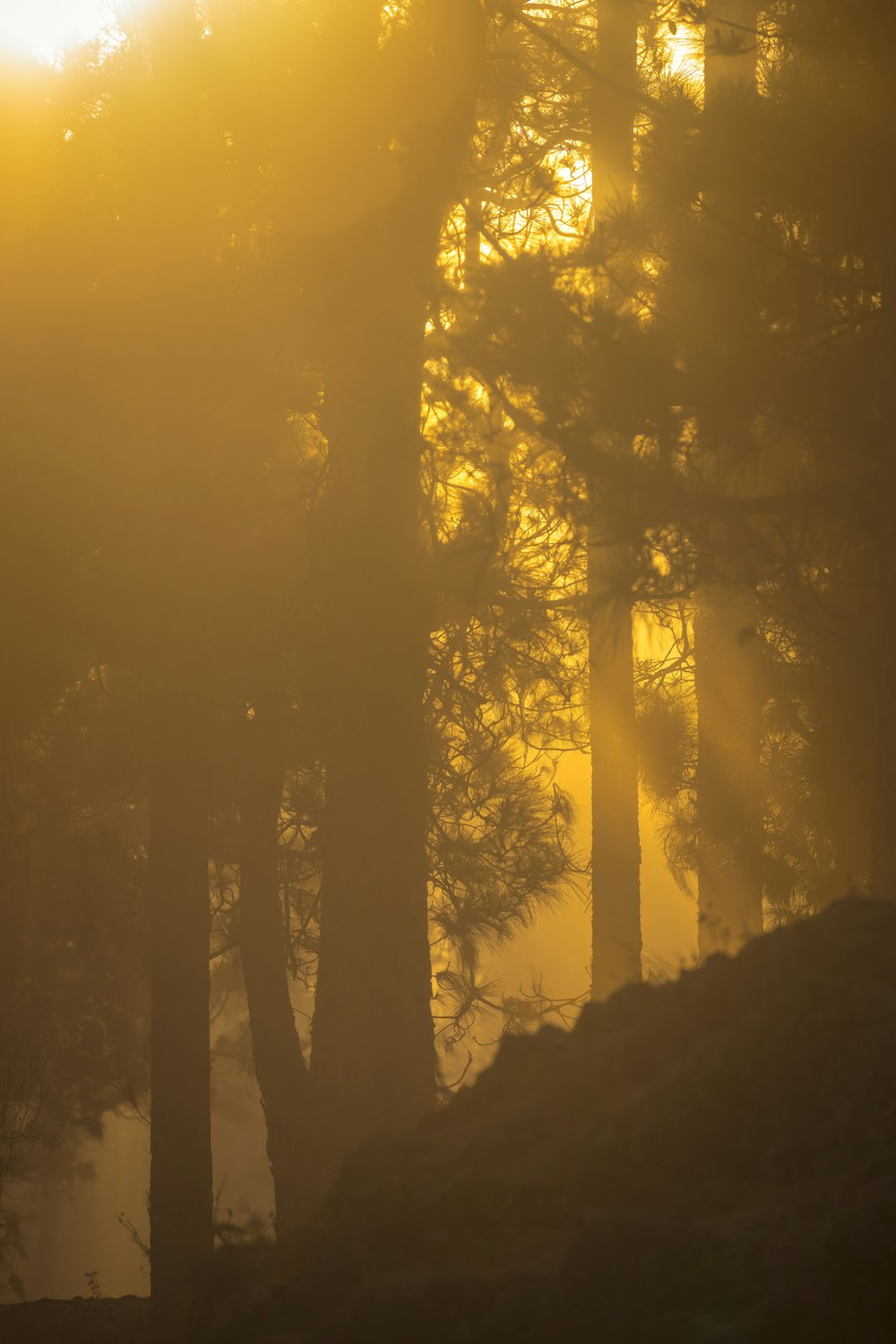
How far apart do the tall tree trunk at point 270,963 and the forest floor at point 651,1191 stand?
19.1 feet

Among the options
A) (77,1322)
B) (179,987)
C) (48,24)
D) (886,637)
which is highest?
(48,24)

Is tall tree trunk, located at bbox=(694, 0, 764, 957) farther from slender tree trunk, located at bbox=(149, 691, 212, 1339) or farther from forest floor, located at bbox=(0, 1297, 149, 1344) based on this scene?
forest floor, located at bbox=(0, 1297, 149, 1344)

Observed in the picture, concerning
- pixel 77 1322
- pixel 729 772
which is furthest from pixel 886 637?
pixel 77 1322

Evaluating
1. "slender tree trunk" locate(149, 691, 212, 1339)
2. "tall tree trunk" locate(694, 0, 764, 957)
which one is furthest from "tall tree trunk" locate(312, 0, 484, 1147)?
"tall tree trunk" locate(694, 0, 764, 957)

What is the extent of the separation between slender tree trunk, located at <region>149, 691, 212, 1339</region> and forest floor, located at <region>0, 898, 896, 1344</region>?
14.2 ft

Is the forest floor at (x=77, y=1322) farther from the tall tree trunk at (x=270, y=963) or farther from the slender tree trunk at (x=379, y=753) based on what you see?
the slender tree trunk at (x=379, y=753)

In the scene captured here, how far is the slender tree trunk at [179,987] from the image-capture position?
8.27 meters

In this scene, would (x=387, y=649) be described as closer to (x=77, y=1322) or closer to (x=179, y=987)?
(x=179, y=987)

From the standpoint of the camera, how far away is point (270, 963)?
10.5 meters

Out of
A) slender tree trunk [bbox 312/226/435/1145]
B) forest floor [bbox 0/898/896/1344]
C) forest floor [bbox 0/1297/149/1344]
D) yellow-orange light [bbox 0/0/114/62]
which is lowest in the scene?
forest floor [bbox 0/1297/149/1344]

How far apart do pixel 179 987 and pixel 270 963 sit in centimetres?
220

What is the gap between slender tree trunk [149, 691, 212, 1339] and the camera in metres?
8.27

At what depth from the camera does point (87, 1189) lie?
3638 cm

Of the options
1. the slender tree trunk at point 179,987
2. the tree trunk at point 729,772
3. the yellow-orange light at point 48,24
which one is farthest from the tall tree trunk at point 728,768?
the yellow-orange light at point 48,24
